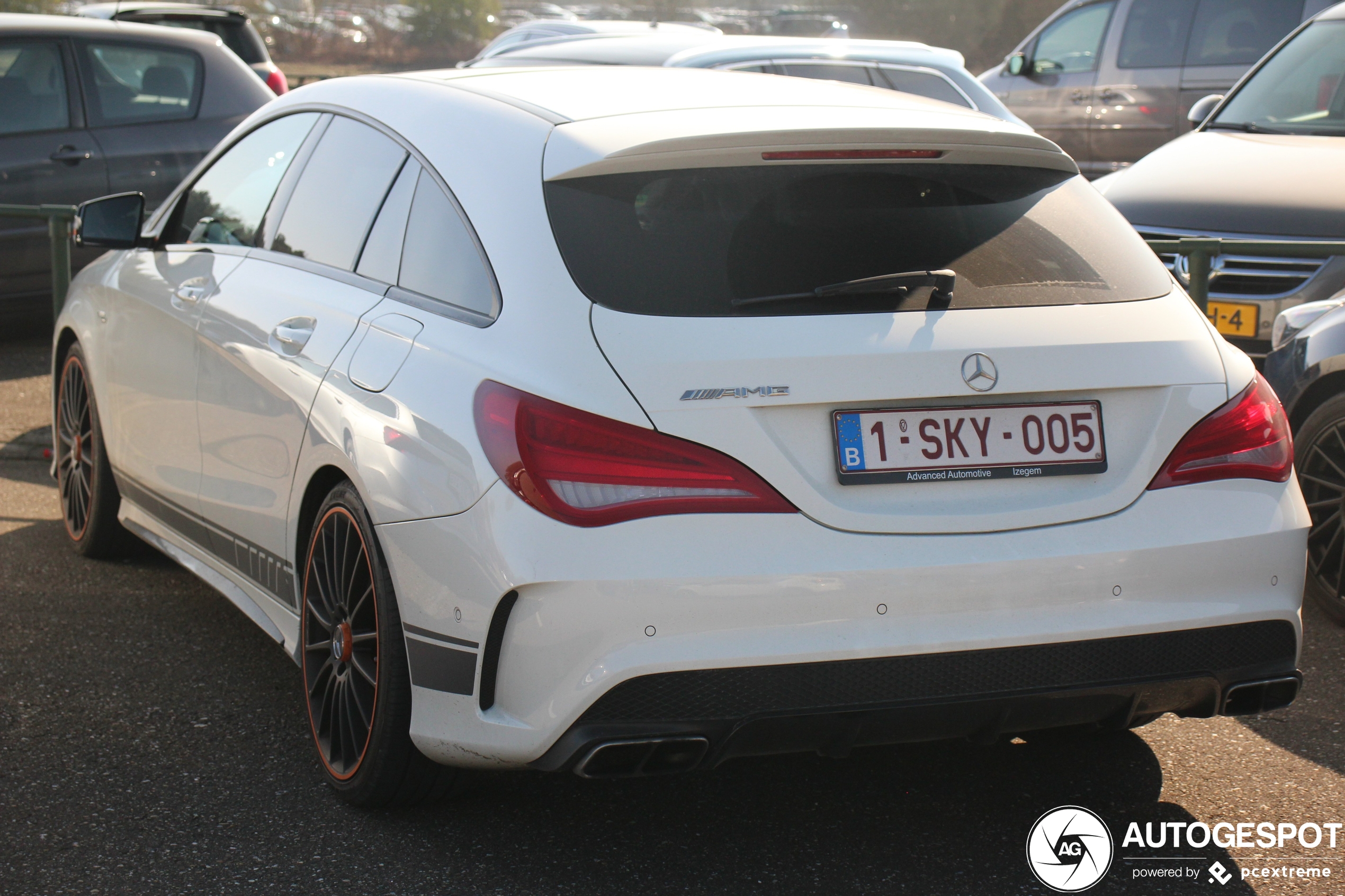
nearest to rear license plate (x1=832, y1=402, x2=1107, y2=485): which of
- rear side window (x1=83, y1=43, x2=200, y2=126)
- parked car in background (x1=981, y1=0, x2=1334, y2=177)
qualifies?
rear side window (x1=83, y1=43, x2=200, y2=126)

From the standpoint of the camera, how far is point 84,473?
5.47 m

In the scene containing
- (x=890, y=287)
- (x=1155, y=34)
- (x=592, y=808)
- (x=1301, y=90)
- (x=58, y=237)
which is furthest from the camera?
(x=1155, y=34)

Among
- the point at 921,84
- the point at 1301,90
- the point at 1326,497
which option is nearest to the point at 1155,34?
the point at 921,84

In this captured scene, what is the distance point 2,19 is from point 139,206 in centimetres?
500

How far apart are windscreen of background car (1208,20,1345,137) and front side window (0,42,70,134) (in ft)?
22.1

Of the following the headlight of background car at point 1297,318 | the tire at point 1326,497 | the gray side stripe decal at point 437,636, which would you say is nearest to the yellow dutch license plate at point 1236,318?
the headlight of background car at point 1297,318

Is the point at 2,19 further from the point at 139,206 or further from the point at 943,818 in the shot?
the point at 943,818

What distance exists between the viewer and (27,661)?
14.4 feet

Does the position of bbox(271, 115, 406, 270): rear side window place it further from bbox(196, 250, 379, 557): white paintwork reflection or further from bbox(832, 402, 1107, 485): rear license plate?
bbox(832, 402, 1107, 485): rear license plate

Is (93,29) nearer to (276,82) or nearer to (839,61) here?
(276,82)

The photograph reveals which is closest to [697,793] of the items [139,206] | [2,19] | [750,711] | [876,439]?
[750,711]

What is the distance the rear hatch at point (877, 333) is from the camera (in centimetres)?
282

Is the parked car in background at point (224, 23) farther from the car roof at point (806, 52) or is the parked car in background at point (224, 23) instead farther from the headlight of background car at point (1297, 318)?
the headlight of background car at point (1297, 318)

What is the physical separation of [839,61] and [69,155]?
468 centimetres
